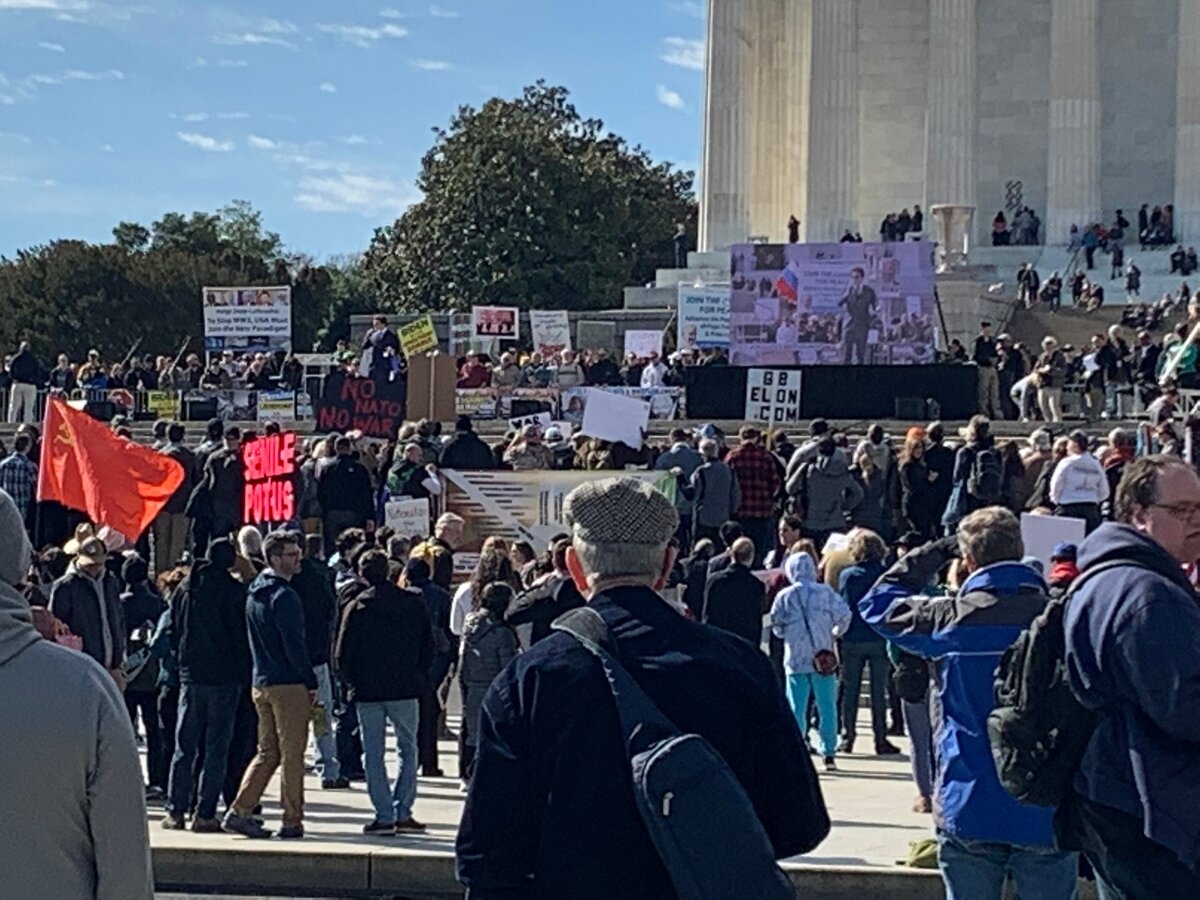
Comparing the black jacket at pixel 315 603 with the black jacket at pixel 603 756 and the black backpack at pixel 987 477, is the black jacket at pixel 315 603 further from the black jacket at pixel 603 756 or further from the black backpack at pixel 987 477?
the black jacket at pixel 603 756

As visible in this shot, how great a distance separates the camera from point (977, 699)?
27.6 feet

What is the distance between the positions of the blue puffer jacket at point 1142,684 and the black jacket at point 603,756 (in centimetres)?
113

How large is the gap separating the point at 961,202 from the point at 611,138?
28.2 meters

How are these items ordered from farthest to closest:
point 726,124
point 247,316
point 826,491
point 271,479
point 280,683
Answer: point 726,124
point 247,316
point 826,491
point 271,479
point 280,683

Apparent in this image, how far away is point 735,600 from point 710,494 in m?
7.17

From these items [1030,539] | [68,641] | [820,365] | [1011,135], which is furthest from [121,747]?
[1011,135]

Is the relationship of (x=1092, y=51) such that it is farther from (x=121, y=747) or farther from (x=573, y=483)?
(x=121, y=747)

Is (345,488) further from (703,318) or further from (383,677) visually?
(703,318)

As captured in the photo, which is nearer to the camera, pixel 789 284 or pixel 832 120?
pixel 789 284

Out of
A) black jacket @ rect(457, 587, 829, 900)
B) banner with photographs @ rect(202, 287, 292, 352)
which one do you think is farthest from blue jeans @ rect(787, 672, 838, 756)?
banner with photographs @ rect(202, 287, 292, 352)

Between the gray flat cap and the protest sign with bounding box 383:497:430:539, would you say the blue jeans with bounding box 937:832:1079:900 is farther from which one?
the protest sign with bounding box 383:497:430:539

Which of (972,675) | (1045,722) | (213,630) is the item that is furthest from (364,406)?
(1045,722)

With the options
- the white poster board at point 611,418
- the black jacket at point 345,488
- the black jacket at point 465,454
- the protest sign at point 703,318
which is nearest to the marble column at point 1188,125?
the protest sign at point 703,318

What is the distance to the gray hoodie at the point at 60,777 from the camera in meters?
4.93
